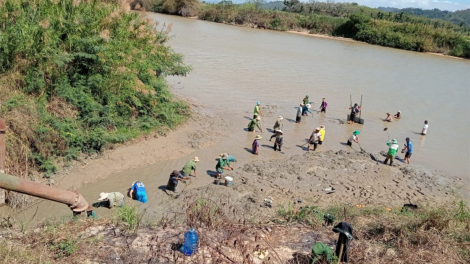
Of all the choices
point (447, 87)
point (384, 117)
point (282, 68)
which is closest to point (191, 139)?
point (384, 117)

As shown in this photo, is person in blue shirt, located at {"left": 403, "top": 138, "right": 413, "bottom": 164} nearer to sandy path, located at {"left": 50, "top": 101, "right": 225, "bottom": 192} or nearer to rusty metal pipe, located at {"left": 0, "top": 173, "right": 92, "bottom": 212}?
sandy path, located at {"left": 50, "top": 101, "right": 225, "bottom": 192}

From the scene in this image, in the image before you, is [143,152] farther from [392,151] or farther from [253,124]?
[392,151]

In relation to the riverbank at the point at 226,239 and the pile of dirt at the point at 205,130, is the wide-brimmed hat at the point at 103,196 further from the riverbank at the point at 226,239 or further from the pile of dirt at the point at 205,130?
the pile of dirt at the point at 205,130

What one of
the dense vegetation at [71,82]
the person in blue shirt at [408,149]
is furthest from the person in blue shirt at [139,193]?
Result: the person in blue shirt at [408,149]

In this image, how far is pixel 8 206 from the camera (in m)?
8.77

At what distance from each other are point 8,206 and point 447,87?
28945mm

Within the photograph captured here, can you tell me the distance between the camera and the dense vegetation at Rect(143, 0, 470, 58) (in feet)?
160

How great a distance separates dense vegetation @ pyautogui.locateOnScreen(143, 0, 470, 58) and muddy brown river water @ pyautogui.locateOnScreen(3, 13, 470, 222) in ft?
30.5

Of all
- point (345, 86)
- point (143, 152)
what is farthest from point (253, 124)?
point (345, 86)

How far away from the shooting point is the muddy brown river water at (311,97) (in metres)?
13.3

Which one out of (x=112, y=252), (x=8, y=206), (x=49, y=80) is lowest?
(x=8, y=206)

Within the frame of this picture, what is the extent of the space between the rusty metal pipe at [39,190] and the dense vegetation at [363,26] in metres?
50.6

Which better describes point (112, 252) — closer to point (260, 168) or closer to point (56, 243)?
point (56, 243)

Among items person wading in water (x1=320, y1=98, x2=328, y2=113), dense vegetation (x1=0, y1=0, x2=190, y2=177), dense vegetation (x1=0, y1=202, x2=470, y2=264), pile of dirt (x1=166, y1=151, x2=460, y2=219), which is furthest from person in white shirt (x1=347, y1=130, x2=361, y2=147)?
dense vegetation (x1=0, y1=202, x2=470, y2=264)
